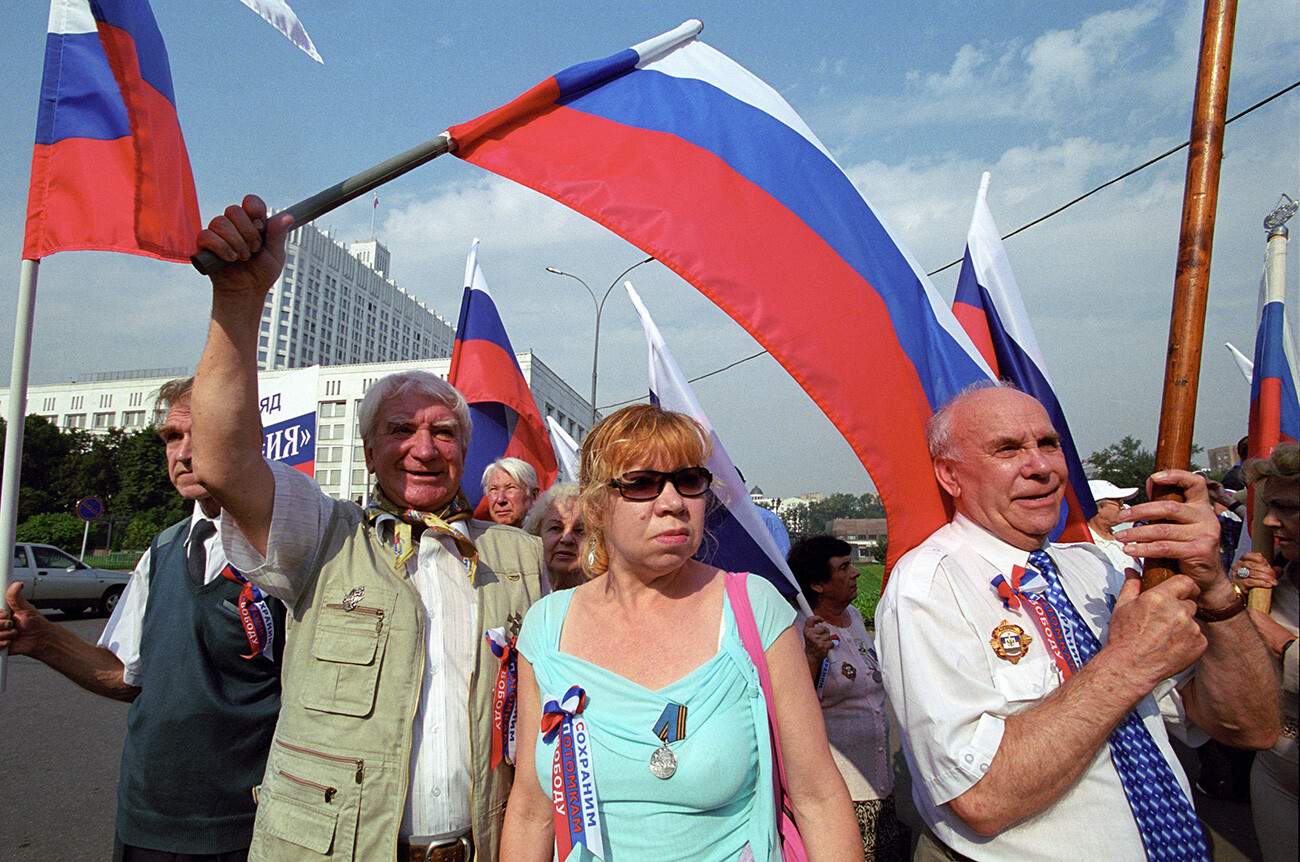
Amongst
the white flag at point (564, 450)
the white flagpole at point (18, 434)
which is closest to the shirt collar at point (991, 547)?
the white flagpole at point (18, 434)

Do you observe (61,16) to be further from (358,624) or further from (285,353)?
(285,353)

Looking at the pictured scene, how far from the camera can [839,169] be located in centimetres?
274

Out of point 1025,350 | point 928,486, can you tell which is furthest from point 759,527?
point 1025,350

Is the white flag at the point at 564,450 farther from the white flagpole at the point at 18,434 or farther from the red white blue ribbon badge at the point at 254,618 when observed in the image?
the white flagpole at the point at 18,434

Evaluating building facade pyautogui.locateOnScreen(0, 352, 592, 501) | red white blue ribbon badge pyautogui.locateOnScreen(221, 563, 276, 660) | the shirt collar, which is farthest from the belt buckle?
building facade pyautogui.locateOnScreen(0, 352, 592, 501)

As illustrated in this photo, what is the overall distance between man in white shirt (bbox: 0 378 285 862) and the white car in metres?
14.4

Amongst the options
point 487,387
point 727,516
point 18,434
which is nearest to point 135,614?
point 18,434

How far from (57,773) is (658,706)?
6.39 meters

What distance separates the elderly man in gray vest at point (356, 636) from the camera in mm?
1750

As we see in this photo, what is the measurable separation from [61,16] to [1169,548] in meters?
3.10

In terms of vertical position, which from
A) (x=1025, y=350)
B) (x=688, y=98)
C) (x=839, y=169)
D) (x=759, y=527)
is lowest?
(x=759, y=527)

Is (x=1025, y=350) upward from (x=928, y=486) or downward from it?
upward

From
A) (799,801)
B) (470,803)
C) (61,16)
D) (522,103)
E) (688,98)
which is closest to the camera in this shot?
(799,801)

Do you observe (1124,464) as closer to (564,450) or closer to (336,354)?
(564,450)
